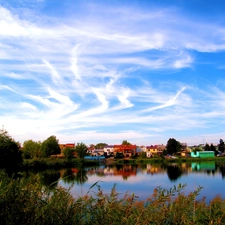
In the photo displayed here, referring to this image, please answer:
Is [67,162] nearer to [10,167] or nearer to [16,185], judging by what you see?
[10,167]

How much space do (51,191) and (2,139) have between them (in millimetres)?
36563

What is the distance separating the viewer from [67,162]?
62.9 metres

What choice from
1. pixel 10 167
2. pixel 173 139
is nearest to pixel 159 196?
pixel 10 167

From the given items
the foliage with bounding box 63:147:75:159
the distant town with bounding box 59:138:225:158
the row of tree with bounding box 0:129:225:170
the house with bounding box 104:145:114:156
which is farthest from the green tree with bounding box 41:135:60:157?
the house with bounding box 104:145:114:156

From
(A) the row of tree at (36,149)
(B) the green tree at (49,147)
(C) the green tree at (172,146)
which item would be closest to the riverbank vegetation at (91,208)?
(A) the row of tree at (36,149)

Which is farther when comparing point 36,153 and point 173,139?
point 173,139

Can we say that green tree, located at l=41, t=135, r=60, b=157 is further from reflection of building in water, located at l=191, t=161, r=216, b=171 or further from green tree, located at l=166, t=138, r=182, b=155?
green tree, located at l=166, t=138, r=182, b=155

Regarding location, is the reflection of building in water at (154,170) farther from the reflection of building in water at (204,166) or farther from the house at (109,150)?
the house at (109,150)

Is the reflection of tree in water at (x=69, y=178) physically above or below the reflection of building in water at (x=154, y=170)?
above

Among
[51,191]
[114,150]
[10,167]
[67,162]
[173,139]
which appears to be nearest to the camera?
Result: [51,191]

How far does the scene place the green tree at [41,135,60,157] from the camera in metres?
72.7

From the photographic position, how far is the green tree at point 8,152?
120 ft

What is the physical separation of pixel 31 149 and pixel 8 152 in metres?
35.3

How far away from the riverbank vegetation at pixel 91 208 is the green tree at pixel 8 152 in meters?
33.3
